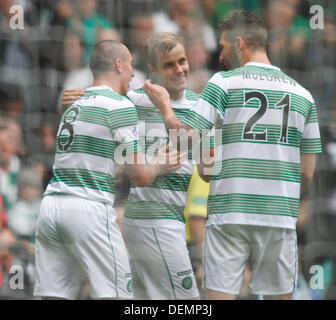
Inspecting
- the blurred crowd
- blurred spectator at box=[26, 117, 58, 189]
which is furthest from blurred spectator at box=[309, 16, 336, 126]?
blurred spectator at box=[26, 117, 58, 189]

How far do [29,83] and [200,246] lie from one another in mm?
891

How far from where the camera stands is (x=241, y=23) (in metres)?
2.59

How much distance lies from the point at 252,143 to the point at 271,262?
16.7 inches

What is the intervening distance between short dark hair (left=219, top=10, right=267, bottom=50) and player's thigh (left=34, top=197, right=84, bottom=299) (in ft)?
2.90

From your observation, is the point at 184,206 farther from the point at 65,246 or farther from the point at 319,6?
the point at 319,6

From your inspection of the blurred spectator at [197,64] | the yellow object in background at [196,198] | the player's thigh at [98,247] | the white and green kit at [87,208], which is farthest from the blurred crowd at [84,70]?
the yellow object in background at [196,198]

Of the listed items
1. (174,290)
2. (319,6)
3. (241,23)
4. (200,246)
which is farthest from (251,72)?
(174,290)

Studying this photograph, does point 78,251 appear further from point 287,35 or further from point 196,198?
point 287,35

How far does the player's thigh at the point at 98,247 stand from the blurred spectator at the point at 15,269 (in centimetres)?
23

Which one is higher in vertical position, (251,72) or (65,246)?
(251,72)

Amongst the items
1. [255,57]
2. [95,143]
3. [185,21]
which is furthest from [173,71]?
[95,143]

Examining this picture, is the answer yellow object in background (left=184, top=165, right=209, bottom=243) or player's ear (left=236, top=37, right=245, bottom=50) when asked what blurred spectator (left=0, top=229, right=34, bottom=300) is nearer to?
yellow object in background (left=184, top=165, right=209, bottom=243)

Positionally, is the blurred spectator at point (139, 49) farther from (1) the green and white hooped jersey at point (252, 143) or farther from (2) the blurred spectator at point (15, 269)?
(2) the blurred spectator at point (15, 269)

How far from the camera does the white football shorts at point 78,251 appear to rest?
246 cm
